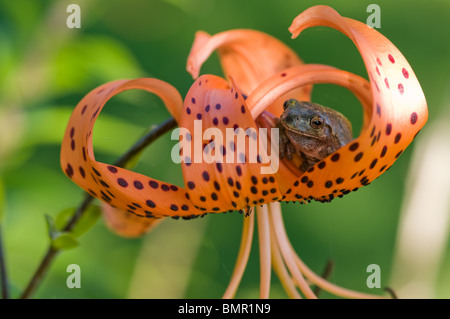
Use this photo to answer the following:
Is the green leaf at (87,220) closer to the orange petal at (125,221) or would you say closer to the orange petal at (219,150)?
the orange petal at (125,221)

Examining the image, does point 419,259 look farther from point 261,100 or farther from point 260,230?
point 261,100

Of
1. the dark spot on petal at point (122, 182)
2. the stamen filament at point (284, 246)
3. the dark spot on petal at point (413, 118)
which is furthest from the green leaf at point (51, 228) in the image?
the dark spot on petal at point (413, 118)

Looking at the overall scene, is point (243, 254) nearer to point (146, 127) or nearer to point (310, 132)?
point (310, 132)

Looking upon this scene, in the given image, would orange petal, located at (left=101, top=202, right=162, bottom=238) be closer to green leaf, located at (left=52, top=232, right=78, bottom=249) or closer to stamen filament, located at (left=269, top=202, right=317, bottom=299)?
green leaf, located at (left=52, top=232, right=78, bottom=249)

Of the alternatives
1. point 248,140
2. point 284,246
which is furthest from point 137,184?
point 284,246

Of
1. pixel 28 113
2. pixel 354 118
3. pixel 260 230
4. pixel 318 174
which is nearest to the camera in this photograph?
pixel 318 174

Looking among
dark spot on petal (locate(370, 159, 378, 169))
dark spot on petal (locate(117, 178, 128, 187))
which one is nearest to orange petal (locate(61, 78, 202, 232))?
dark spot on petal (locate(117, 178, 128, 187))
